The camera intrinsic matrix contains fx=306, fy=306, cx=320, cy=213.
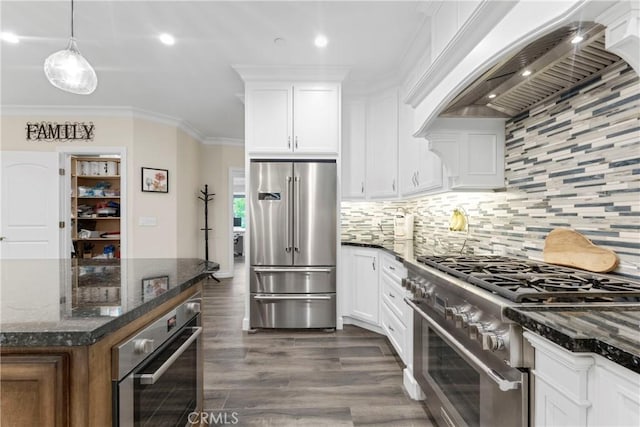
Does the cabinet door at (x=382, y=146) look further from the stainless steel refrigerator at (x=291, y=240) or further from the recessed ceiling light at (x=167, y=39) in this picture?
the recessed ceiling light at (x=167, y=39)

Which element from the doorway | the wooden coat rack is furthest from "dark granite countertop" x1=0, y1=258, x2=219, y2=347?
the wooden coat rack

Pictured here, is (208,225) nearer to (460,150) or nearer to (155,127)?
(155,127)

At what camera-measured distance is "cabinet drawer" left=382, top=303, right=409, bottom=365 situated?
7.44ft

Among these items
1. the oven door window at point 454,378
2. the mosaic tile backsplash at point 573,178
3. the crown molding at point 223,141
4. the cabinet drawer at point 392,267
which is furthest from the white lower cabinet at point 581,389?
the crown molding at point 223,141

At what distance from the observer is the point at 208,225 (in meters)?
6.12

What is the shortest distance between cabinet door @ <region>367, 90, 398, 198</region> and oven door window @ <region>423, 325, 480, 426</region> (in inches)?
76.1

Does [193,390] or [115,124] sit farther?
[115,124]

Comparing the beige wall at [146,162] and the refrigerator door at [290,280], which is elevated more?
the beige wall at [146,162]

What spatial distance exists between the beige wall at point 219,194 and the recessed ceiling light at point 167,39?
11.6 ft

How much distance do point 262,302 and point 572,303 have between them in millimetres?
2676

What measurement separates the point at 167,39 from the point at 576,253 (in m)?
3.32

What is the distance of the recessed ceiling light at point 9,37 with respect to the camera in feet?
8.65

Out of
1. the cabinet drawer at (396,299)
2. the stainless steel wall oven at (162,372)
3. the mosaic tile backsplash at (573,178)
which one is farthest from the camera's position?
the cabinet drawer at (396,299)

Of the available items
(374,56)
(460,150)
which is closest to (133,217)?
(374,56)
